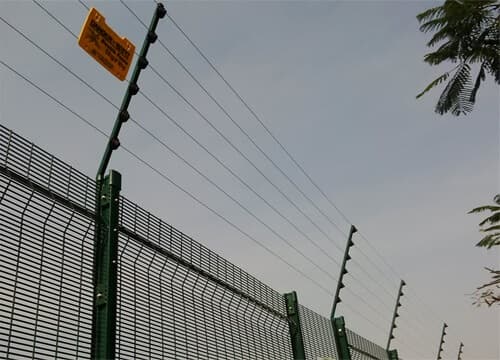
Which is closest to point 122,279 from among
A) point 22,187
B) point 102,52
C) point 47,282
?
point 47,282

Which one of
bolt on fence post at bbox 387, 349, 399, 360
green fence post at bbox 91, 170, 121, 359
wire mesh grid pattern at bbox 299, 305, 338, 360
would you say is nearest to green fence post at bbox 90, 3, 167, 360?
green fence post at bbox 91, 170, 121, 359

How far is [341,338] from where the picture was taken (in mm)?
9516

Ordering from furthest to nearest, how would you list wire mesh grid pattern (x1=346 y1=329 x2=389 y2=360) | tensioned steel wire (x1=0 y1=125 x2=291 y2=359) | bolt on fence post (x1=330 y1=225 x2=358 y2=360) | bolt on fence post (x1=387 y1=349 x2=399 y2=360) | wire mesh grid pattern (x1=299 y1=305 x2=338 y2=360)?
bolt on fence post (x1=387 y1=349 x2=399 y2=360) < wire mesh grid pattern (x1=346 y1=329 x2=389 y2=360) < bolt on fence post (x1=330 y1=225 x2=358 y2=360) < wire mesh grid pattern (x1=299 y1=305 x2=338 y2=360) < tensioned steel wire (x1=0 y1=125 x2=291 y2=359)

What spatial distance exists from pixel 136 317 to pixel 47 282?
37.6 inches

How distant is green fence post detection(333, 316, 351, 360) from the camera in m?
9.42

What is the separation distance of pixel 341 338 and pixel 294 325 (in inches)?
85.3

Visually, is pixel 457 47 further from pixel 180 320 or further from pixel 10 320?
pixel 10 320

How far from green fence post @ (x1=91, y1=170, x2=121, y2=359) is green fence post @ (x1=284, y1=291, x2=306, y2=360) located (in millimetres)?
3945

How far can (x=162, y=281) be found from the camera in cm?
496

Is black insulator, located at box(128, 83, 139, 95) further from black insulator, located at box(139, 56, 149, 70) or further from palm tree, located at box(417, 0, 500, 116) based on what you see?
palm tree, located at box(417, 0, 500, 116)

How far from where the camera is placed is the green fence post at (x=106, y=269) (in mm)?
4039

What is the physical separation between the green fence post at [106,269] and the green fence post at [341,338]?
237 inches

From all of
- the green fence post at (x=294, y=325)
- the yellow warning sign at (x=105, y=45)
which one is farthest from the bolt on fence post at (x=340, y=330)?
the yellow warning sign at (x=105, y=45)

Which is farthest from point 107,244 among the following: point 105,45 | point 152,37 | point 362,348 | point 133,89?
point 362,348
